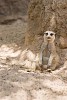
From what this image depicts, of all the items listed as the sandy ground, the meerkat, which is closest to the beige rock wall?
the meerkat

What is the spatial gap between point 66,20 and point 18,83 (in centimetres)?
263

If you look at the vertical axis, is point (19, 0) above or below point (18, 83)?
above

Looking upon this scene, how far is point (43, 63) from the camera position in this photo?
6191mm

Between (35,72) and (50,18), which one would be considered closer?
(35,72)

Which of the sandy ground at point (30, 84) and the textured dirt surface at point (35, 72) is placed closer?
the sandy ground at point (30, 84)

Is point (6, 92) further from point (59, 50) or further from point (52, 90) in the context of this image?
point (59, 50)

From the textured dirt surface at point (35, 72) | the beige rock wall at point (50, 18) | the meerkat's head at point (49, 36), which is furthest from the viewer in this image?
the beige rock wall at point (50, 18)

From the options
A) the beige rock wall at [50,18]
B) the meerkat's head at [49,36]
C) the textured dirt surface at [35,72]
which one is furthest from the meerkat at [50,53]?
the beige rock wall at [50,18]

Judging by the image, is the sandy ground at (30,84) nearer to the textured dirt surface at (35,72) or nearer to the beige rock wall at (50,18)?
the textured dirt surface at (35,72)

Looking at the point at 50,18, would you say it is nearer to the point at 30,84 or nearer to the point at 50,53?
the point at 50,53

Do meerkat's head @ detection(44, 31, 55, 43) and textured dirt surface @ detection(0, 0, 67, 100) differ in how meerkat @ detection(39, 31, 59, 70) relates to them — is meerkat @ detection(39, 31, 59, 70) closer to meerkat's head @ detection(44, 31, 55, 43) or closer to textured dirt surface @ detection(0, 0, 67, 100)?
meerkat's head @ detection(44, 31, 55, 43)

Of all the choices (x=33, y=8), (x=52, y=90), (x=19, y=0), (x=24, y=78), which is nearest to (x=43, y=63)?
(x=24, y=78)

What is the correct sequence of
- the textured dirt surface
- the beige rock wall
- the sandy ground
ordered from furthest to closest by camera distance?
1. the beige rock wall
2. the textured dirt surface
3. the sandy ground

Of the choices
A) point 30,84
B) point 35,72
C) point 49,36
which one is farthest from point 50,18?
point 30,84
